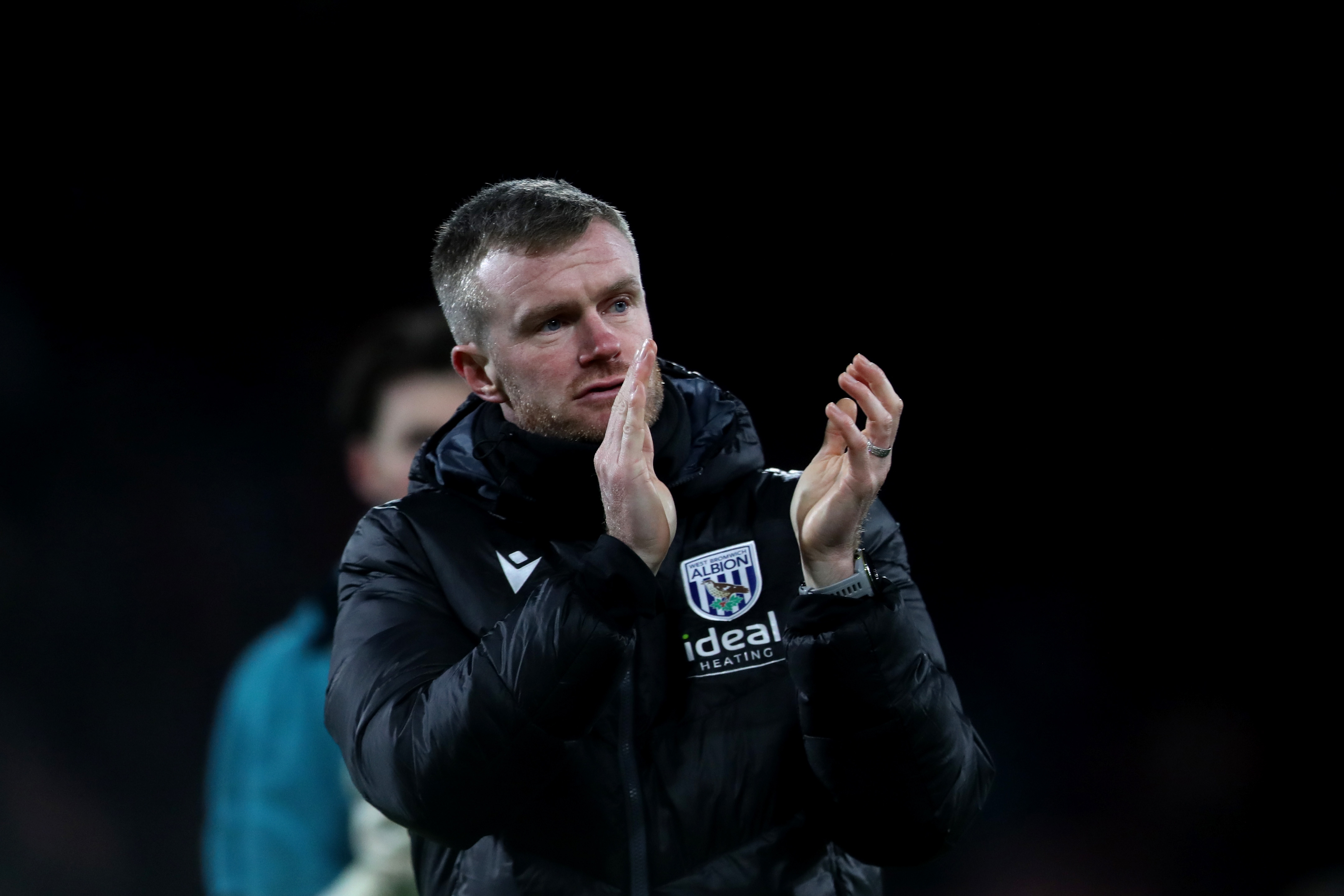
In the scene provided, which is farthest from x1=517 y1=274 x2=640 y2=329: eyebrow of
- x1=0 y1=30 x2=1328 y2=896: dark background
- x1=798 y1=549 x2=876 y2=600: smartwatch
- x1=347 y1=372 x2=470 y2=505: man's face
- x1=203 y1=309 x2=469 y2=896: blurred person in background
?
x1=0 y1=30 x2=1328 y2=896: dark background

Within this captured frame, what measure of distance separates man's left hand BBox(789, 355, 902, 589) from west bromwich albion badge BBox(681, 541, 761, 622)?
0.11m

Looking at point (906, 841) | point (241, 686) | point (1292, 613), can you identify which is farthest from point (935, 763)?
point (1292, 613)

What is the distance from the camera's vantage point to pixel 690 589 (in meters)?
1.29

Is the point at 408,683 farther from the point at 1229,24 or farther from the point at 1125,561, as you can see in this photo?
the point at 1229,24

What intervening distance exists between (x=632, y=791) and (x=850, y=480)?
39cm

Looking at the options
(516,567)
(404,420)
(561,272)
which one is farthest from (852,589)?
(404,420)

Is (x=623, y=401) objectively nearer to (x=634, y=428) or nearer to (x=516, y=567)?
(x=634, y=428)

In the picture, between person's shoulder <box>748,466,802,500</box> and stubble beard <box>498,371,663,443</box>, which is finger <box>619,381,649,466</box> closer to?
stubble beard <box>498,371,663,443</box>

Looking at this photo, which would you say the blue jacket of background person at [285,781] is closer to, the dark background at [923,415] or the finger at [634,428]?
the dark background at [923,415]

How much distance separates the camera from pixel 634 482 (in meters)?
1.13

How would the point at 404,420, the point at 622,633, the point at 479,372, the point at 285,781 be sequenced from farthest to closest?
1. the point at 404,420
2. the point at 285,781
3. the point at 479,372
4. the point at 622,633

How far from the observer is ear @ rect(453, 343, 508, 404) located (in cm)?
146

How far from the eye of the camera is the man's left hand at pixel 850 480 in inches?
44.5

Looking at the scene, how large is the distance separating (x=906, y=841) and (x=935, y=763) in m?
0.09
